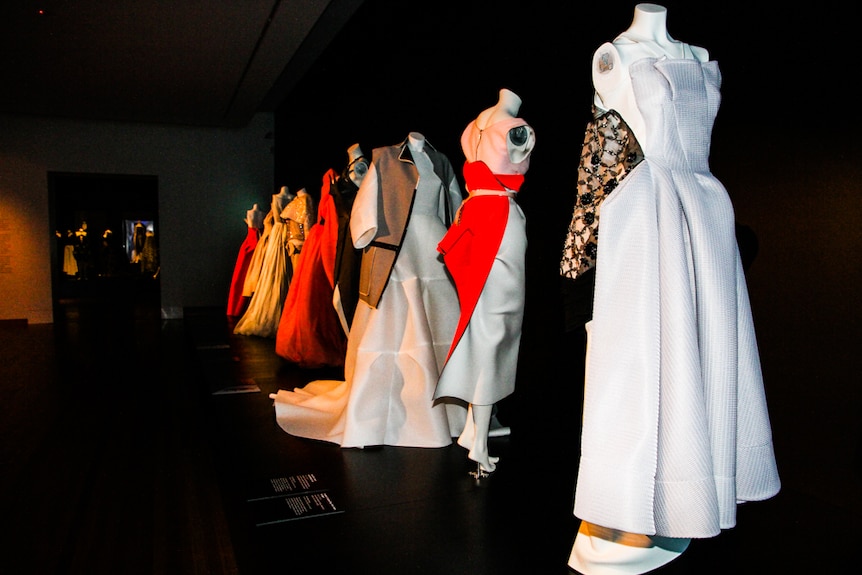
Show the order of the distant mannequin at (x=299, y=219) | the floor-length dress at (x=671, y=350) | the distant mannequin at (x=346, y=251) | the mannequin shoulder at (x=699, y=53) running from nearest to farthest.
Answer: the floor-length dress at (x=671, y=350) < the mannequin shoulder at (x=699, y=53) < the distant mannequin at (x=346, y=251) < the distant mannequin at (x=299, y=219)

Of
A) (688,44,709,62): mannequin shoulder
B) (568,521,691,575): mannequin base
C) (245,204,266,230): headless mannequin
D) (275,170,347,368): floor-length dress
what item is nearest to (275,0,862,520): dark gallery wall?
(688,44,709,62): mannequin shoulder

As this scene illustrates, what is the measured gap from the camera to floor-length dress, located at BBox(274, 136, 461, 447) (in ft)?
9.23

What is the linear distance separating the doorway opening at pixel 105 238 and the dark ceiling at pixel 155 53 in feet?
20.4

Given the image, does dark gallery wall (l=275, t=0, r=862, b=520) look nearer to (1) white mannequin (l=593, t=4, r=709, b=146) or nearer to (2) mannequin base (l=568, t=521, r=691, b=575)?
(1) white mannequin (l=593, t=4, r=709, b=146)

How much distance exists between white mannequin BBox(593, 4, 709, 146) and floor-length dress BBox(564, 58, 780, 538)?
1.4 inches

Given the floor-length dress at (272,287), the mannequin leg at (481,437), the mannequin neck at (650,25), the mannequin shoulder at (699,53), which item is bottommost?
the mannequin leg at (481,437)

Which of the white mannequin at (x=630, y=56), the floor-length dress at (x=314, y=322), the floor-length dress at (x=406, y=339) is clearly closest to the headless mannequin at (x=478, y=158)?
the floor-length dress at (x=406, y=339)

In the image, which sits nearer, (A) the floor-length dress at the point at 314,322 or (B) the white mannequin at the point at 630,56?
(B) the white mannequin at the point at 630,56

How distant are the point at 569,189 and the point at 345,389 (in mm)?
1455

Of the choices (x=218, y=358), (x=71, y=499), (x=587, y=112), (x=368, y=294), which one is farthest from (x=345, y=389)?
(x=218, y=358)

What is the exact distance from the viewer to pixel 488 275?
2338mm

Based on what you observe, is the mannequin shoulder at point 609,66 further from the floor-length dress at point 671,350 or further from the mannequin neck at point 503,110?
the mannequin neck at point 503,110

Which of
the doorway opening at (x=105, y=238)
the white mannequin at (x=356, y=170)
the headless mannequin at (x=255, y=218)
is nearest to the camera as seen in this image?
the white mannequin at (x=356, y=170)

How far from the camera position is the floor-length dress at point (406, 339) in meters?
2.81
